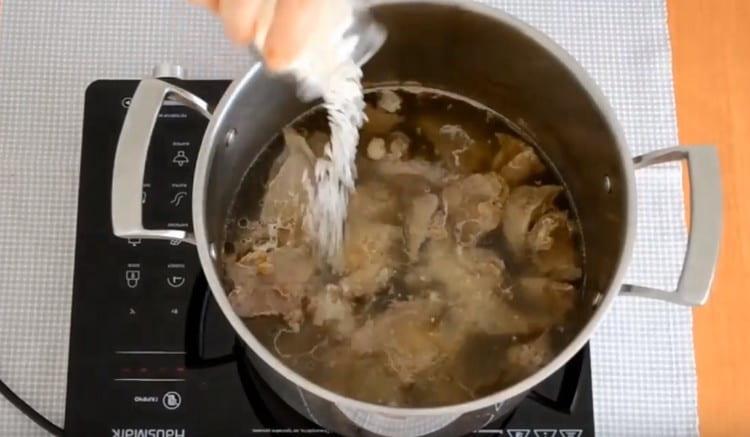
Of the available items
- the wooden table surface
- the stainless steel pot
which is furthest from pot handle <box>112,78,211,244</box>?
the wooden table surface

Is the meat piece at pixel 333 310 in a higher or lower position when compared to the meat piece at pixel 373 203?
lower

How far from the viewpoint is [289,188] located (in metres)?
0.74

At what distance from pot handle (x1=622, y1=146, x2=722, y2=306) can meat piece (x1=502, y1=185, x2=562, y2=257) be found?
0.13 m

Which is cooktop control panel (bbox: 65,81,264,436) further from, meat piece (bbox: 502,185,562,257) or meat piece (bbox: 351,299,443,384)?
meat piece (bbox: 502,185,562,257)

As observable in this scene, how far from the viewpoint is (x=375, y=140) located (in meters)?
0.76

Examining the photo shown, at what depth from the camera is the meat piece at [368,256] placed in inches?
27.6

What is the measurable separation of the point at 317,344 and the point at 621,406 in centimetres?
25

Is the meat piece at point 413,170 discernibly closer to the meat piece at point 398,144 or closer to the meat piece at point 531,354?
the meat piece at point 398,144

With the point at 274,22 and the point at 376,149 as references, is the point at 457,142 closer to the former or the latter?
the point at 376,149

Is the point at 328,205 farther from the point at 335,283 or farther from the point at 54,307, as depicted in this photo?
the point at 54,307

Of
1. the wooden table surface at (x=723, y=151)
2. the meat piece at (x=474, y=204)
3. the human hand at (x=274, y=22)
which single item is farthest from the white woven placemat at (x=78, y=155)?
the human hand at (x=274, y=22)

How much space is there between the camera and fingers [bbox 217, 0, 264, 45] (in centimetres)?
54

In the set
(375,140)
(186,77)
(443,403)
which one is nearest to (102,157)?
(186,77)

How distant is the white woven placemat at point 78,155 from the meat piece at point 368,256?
19cm
